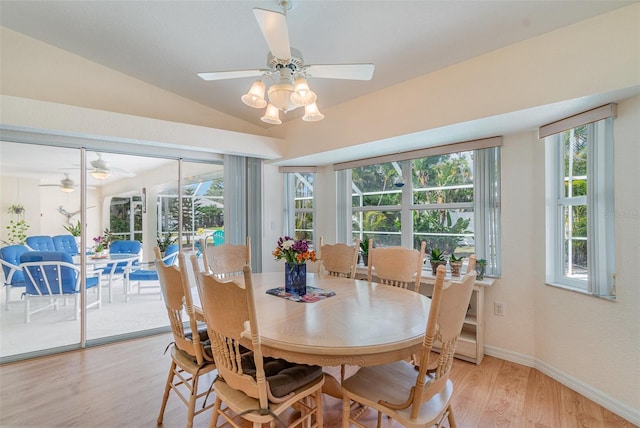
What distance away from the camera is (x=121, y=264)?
387cm

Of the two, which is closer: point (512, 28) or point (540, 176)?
point (512, 28)

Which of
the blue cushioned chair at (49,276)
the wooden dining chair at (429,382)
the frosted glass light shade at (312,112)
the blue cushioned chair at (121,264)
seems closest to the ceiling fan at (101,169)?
the blue cushioned chair at (121,264)

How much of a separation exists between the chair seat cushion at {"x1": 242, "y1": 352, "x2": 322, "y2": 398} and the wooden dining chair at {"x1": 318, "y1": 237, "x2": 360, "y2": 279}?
1.25 metres

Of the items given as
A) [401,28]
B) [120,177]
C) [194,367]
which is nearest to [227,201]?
[120,177]

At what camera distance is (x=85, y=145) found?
3.07 meters

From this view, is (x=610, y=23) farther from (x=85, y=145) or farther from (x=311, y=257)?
(x=85, y=145)

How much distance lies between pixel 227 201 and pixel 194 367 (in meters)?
2.56

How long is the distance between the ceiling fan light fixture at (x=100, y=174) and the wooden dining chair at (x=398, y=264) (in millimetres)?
3074

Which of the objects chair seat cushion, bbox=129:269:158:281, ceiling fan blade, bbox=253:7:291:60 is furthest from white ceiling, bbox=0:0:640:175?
chair seat cushion, bbox=129:269:158:281

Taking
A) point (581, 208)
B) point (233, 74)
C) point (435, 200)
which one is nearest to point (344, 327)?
point (233, 74)

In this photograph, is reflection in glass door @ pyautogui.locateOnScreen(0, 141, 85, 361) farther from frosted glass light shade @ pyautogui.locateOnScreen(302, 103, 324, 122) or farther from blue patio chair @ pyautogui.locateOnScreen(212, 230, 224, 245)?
frosted glass light shade @ pyautogui.locateOnScreen(302, 103, 324, 122)

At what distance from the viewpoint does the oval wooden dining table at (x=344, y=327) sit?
4.27 ft

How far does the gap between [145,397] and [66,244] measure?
1.95 m

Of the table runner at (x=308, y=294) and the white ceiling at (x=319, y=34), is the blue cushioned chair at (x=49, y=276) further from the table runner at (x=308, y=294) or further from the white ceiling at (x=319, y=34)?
the table runner at (x=308, y=294)
